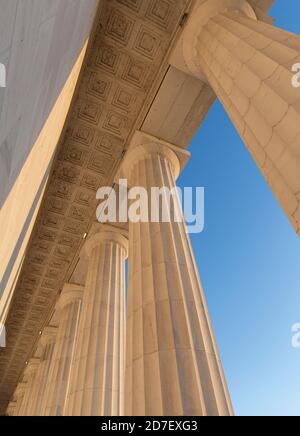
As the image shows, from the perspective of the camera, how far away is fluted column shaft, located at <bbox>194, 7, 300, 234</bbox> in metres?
6.42

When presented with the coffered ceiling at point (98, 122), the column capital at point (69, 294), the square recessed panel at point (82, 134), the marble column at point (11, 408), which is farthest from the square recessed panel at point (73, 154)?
the marble column at point (11, 408)

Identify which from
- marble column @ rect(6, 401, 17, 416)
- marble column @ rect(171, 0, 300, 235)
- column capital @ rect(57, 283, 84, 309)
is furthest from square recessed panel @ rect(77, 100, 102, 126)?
marble column @ rect(6, 401, 17, 416)

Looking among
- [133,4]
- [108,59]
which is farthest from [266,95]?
[108,59]

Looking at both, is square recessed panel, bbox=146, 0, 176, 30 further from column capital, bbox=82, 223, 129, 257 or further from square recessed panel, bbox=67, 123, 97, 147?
column capital, bbox=82, 223, 129, 257

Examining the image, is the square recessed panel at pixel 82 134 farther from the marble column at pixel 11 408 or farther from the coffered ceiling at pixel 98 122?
the marble column at pixel 11 408

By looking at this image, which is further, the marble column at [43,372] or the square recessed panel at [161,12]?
the marble column at [43,372]

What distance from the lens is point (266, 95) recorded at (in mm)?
7254

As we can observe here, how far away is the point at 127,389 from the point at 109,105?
45.8 ft

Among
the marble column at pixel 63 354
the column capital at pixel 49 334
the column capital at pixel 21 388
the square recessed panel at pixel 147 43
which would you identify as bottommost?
the marble column at pixel 63 354

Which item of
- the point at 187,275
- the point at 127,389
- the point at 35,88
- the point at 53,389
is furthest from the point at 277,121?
the point at 53,389

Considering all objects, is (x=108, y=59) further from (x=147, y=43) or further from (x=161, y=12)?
(x=161, y=12)

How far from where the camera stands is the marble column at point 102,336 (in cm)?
1374

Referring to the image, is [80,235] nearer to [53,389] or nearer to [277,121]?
[53,389]

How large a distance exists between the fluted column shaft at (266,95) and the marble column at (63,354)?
1931 cm
